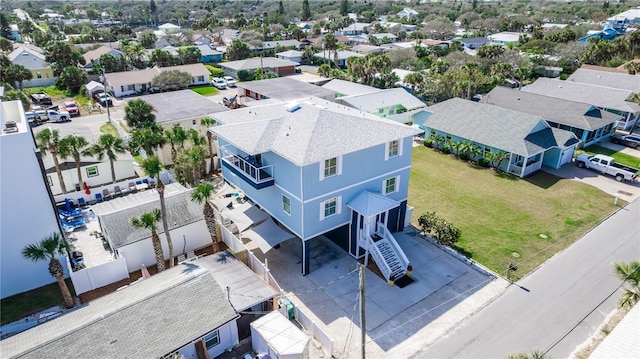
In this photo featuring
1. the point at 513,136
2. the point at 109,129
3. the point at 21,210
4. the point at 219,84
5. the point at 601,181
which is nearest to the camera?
the point at 21,210

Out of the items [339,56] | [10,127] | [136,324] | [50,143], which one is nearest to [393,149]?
[136,324]

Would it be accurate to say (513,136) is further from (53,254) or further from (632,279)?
(53,254)

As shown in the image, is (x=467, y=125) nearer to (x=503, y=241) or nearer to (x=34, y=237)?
(x=503, y=241)

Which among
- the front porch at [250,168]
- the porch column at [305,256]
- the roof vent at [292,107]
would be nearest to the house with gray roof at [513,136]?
the roof vent at [292,107]

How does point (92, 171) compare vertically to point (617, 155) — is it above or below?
above

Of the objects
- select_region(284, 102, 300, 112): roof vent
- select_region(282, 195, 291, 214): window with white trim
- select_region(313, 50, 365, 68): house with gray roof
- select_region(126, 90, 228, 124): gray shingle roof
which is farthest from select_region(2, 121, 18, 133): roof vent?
select_region(313, 50, 365, 68): house with gray roof

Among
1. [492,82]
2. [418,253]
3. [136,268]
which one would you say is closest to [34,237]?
[136,268]
